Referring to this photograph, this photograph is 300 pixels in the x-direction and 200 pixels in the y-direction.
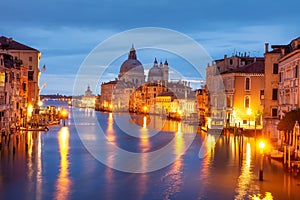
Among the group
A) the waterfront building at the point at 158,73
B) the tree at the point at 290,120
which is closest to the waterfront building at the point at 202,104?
the tree at the point at 290,120

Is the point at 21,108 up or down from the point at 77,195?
up

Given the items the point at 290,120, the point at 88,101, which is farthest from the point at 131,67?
the point at 290,120

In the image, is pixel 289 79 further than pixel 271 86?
No

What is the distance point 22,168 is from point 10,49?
32.9 meters

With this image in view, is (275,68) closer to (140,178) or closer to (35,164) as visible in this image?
(140,178)

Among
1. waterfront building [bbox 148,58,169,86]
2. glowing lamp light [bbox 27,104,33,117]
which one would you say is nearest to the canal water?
glowing lamp light [bbox 27,104,33,117]

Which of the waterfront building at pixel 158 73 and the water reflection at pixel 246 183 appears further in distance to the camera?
the waterfront building at pixel 158 73

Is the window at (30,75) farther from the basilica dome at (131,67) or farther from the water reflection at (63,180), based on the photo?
the basilica dome at (131,67)

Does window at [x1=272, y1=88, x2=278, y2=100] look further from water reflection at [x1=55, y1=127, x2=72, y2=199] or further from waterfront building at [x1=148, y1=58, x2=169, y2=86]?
waterfront building at [x1=148, y1=58, x2=169, y2=86]

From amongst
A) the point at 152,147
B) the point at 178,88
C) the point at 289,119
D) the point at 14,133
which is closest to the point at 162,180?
the point at 289,119

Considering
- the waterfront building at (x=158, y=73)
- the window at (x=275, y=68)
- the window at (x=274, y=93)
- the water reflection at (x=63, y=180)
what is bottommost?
the water reflection at (x=63, y=180)

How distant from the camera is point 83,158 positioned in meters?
23.6

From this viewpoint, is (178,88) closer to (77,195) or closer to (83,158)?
(83,158)

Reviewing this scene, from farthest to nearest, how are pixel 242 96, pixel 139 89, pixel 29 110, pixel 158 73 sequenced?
pixel 158 73 < pixel 139 89 < pixel 29 110 < pixel 242 96
